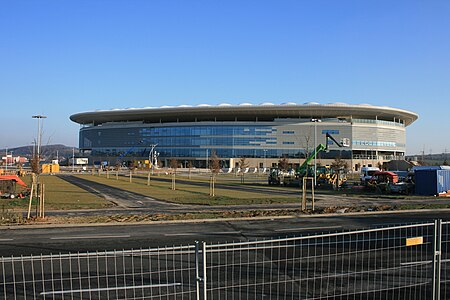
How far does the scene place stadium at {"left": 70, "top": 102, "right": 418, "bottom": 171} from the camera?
116188 millimetres

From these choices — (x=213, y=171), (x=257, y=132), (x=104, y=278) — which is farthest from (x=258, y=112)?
(x=104, y=278)

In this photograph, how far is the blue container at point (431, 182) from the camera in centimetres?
3459

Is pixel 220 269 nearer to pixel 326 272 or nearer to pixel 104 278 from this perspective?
pixel 326 272

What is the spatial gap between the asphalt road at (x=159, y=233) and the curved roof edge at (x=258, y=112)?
96815 millimetres

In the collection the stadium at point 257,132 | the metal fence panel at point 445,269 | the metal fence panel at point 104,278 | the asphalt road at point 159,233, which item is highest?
the stadium at point 257,132

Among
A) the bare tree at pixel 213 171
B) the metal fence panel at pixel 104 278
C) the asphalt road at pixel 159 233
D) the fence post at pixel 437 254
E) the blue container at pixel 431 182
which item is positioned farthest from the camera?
the blue container at pixel 431 182

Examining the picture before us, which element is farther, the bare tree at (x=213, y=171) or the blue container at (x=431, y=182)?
the blue container at (x=431, y=182)

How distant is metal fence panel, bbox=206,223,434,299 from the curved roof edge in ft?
340

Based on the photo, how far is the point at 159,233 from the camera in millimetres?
14906

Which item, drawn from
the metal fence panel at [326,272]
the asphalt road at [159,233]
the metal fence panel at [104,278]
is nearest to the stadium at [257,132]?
the asphalt road at [159,233]

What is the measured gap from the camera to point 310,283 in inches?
324

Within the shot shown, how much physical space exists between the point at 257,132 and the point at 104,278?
114m

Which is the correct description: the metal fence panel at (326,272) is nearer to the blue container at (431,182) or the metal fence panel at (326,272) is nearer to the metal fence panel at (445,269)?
the metal fence panel at (445,269)

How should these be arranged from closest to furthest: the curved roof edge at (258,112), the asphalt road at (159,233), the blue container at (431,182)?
the asphalt road at (159,233)
the blue container at (431,182)
the curved roof edge at (258,112)
